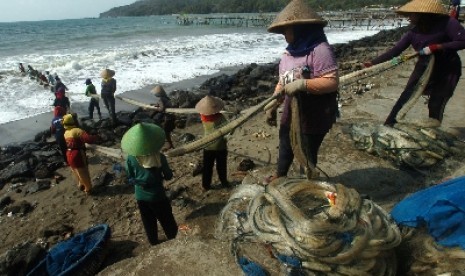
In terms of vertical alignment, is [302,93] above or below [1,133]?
above

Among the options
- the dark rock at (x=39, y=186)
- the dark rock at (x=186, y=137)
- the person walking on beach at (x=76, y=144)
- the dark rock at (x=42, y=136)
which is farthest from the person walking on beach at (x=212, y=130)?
the dark rock at (x=42, y=136)

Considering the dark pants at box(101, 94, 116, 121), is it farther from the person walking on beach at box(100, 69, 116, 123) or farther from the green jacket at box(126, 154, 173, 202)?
the green jacket at box(126, 154, 173, 202)

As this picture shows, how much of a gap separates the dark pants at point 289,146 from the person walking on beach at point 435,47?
178 cm

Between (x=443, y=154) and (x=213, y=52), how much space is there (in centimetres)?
2183

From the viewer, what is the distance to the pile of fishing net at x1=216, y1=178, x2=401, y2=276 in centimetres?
218

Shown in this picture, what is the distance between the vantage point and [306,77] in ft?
9.78

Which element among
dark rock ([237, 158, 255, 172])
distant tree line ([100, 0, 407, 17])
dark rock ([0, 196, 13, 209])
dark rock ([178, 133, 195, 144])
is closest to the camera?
dark rock ([237, 158, 255, 172])

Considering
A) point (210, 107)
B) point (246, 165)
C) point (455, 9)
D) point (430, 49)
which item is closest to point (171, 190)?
point (246, 165)

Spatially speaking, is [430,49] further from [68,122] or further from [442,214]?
[68,122]

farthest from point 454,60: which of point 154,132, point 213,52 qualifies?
point 213,52

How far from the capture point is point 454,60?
14.4 feet

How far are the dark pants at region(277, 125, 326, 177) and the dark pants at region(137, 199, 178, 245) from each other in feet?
4.31

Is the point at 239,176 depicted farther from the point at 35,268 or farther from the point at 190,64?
the point at 190,64

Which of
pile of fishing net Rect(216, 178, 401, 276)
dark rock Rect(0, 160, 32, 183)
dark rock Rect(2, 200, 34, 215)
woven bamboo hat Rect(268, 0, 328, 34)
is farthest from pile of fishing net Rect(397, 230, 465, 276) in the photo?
dark rock Rect(0, 160, 32, 183)
